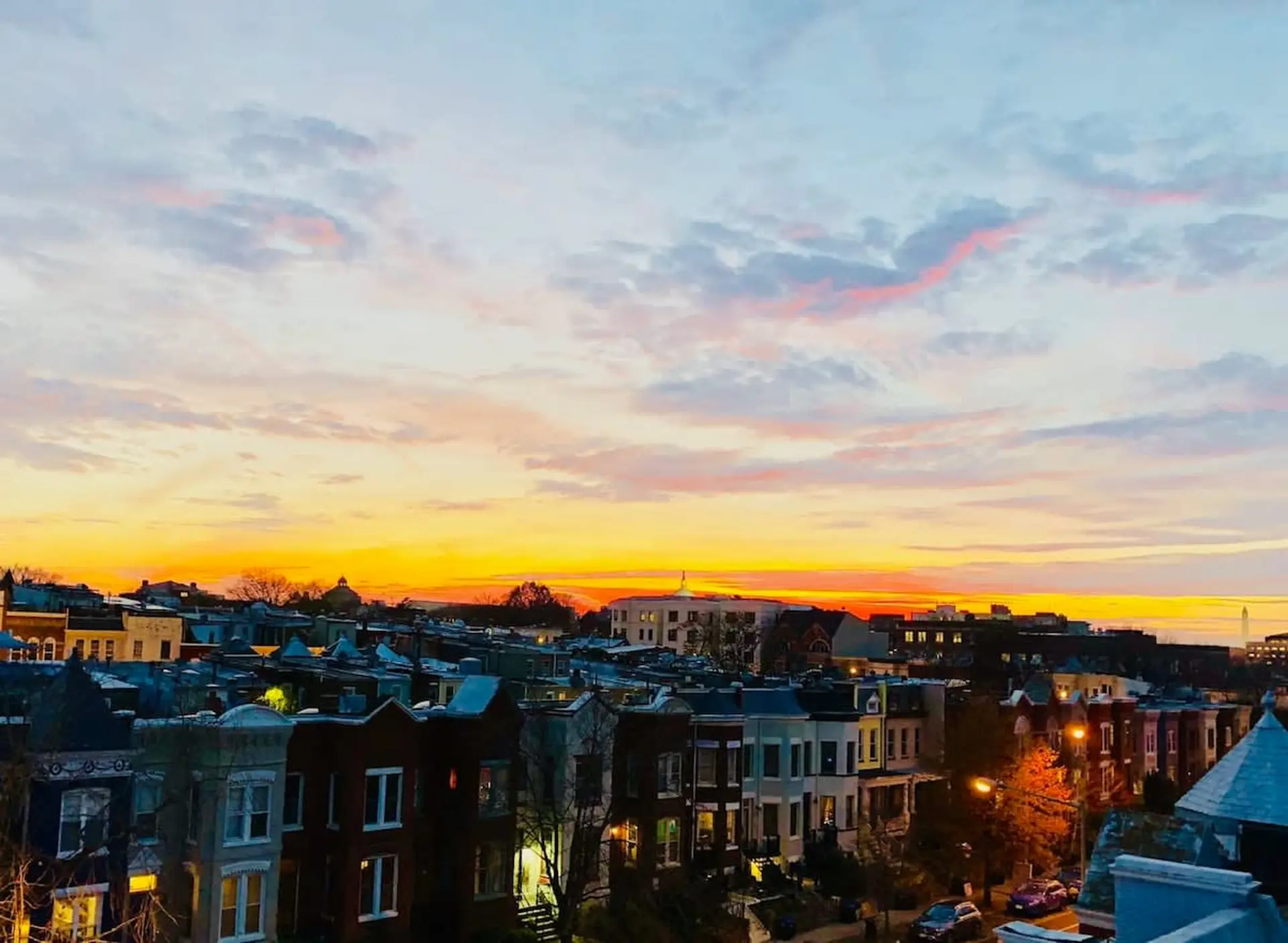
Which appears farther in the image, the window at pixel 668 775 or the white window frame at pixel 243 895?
the window at pixel 668 775

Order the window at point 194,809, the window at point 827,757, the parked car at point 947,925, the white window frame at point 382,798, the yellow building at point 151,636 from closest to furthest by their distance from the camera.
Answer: the window at point 194,809 → the white window frame at point 382,798 → the parked car at point 947,925 → the window at point 827,757 → the yellow building at point 151,636

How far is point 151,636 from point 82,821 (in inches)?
1863

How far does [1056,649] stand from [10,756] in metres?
157

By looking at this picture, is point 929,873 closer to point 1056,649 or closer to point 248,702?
point 248,702

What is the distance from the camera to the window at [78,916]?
103 ft

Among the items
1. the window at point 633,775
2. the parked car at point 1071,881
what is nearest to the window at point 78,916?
the window at point 633,775

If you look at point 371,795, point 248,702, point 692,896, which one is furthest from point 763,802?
point 248,702

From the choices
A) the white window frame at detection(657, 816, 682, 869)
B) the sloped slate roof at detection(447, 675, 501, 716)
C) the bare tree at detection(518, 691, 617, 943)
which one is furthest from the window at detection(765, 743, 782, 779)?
the sloped slate roof at detection(447, 675, 501, 716)

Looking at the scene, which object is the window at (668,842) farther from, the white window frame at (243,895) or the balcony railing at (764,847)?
the white window frame at (243,895)

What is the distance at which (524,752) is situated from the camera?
45.0m

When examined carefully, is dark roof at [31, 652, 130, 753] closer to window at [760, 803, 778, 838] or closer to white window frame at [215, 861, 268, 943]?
white window frame at [215, 861, 268, 943]

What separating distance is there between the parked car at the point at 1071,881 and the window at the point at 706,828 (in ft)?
50.9

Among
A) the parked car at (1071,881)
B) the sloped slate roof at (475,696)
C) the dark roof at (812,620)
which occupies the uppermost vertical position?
the dark roof at (812,620)

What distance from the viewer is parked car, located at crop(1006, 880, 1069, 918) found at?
4984 cm
